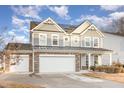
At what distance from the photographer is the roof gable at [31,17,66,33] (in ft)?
79.0

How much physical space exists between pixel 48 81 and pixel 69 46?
5.76m

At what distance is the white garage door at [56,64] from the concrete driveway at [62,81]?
0.74 meters

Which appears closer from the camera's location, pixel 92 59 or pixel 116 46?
pixel 116 46

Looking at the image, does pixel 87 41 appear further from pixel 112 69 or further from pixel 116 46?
pixel 112 69

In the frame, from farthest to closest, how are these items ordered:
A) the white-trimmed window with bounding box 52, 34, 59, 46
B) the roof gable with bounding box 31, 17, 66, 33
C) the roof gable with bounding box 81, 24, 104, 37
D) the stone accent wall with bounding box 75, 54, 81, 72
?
the white-trimmed window with bounding box 52, 34, 59, 46 → the roof gable with bounding box 81, 24, 104, 37 → the stone accent wall with bounding box 75, 54, 81, 72 → the roof gable with bounding box 31, 17, 66, 33

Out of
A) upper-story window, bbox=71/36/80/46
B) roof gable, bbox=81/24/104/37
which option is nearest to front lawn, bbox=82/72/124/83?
upper-story window, bbox=71/36/80/46

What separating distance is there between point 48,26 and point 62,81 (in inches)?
245

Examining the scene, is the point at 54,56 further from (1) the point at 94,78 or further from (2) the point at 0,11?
(2) the point at 0,11

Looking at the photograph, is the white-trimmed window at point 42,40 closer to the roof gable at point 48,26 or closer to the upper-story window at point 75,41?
the roof gable at point 48,26

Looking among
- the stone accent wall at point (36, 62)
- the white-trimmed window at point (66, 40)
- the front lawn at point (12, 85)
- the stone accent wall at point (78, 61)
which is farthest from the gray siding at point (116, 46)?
the front lawn at point (12, 85)

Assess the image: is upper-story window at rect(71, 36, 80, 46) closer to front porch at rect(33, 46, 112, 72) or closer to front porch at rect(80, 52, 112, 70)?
front porch at rect(33, 46, 112, 72)

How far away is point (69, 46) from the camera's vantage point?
25188mm

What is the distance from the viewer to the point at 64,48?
24.8 metres

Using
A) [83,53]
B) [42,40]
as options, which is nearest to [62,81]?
[42,40]
